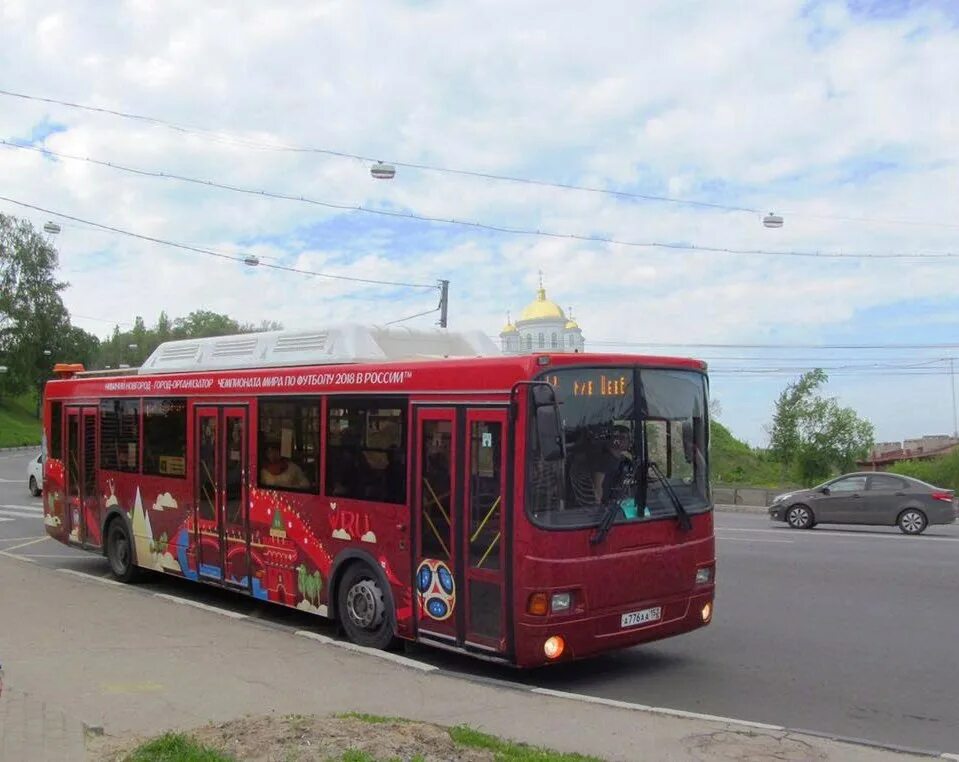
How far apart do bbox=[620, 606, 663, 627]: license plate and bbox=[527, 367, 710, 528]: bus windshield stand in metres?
0.73

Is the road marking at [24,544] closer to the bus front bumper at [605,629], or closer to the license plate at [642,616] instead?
the bus front bumper at [605,629]

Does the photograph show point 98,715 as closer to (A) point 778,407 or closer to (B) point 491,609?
(B) point 491,609

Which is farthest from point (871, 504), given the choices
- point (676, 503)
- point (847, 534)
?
point (676, 503)

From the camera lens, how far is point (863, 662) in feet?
27.5

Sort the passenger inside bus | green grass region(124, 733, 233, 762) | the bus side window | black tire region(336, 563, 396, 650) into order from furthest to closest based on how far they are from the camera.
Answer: the passenger inside bus → black tire region(336, 563, 396, 650) → the bus side window → green grass region(124, 733, 233, 762)

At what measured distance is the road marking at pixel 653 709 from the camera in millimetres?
6336

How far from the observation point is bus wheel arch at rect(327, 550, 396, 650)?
846 centimetres

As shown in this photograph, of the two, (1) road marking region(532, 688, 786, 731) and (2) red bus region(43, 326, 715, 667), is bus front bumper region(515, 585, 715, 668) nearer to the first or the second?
(2) red bus region(43, 326, 715, 667)

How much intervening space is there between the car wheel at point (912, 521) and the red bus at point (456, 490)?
1438cm

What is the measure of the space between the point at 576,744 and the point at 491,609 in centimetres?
165

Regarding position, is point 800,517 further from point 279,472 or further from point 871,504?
point 279,472

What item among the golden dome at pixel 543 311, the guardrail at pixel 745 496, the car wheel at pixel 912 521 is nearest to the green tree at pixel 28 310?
the golden dome at pixel 543 311

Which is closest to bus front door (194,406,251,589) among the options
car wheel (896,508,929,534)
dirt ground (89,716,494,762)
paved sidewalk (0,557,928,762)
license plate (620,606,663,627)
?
paved sidewalk (0,557,928,762)

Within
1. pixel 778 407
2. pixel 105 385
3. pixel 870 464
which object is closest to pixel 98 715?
Result: pixel 105 385
